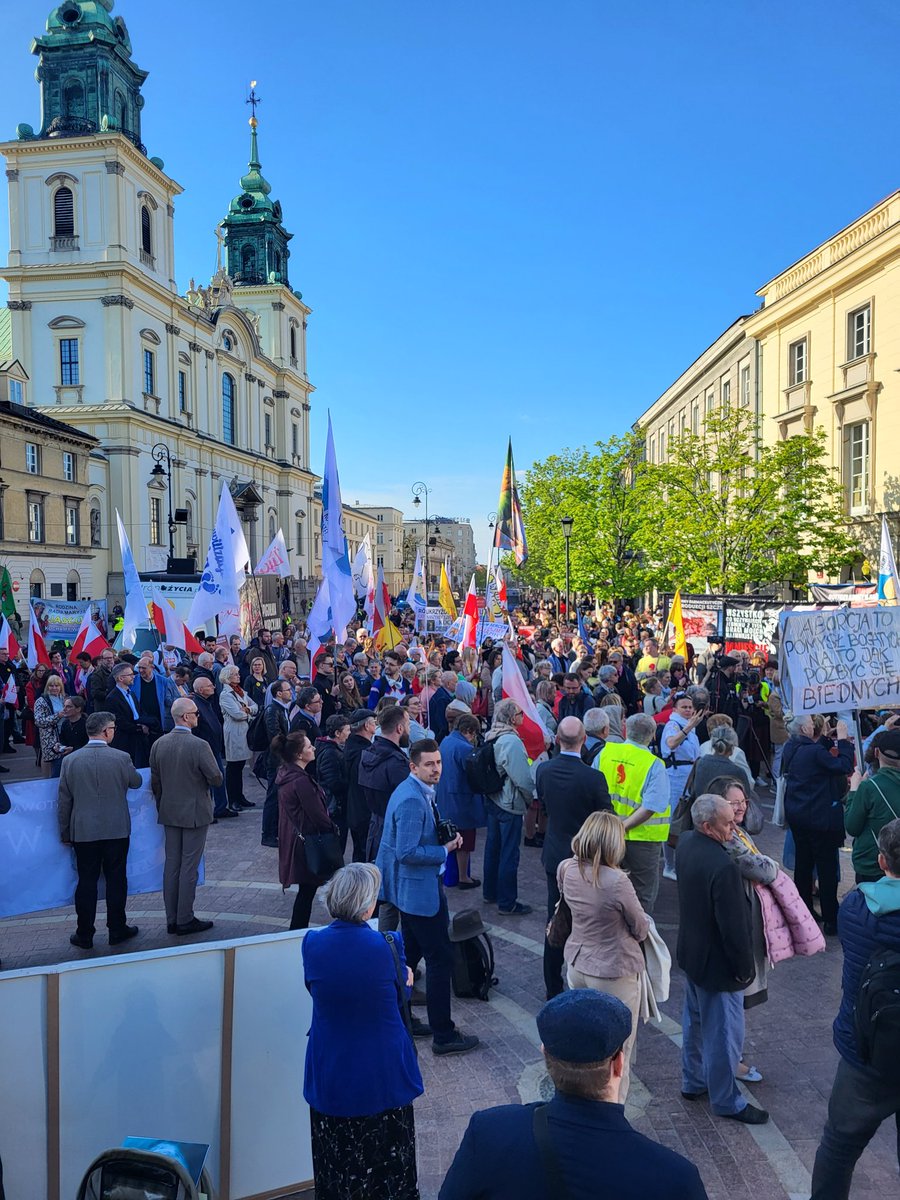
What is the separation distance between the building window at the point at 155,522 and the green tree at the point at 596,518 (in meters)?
21.1

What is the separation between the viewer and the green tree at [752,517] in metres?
25.5

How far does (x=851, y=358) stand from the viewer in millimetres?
26844

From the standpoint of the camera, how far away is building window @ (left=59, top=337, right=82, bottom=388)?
154 feet

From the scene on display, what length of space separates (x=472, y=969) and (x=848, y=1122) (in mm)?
→ 3011

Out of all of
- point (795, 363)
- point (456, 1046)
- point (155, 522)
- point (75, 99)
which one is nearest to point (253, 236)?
point (75, 99)

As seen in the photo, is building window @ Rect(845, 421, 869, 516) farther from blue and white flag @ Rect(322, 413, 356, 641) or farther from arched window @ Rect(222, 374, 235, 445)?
arched window @ Rect(222, 374, 235, 445)

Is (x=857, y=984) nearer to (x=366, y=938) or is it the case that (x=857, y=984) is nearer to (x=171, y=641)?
(x=366, y=938)

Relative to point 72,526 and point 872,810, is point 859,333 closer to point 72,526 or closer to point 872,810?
point 872,810

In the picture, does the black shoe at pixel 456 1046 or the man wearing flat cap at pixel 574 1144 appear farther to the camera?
the black shoe at pixel 456 1046

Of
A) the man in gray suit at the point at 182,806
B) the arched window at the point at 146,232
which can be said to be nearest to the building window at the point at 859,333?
the man in gray suit at the point at 182,806

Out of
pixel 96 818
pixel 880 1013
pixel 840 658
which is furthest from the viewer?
pixel 840 658

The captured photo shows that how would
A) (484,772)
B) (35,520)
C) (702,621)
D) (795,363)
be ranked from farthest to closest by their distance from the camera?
(35,520) < (795,363) < (702,621) < (484,772)

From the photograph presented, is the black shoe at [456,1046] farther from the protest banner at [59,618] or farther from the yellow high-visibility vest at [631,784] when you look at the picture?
the protest banner at [59,618]

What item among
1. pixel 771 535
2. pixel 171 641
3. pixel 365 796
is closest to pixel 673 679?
pixel 365 796
